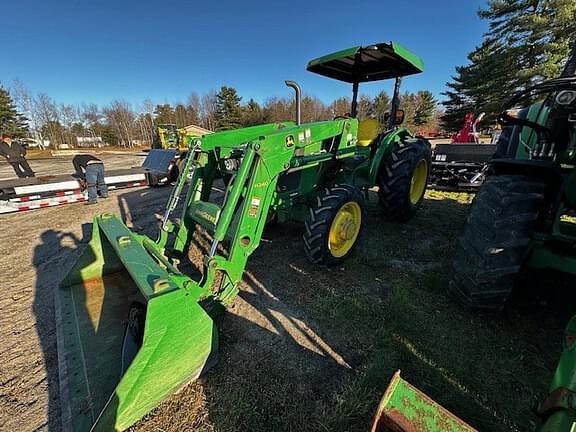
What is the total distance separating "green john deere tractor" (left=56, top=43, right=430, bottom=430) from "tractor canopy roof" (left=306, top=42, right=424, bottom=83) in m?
0.02

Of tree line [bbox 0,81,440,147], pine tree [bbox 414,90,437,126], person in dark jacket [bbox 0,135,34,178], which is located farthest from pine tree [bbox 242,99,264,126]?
person in dark jacket [bbox 0,135,34,178]

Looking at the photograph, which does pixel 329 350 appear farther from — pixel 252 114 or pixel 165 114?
pixel 165 114

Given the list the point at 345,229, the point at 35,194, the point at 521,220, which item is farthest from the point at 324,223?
the point at 35,194

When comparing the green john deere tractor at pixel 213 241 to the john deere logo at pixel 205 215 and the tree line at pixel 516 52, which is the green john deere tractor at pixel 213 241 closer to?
the john deere logo at pixel 205 215

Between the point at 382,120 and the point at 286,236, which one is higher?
the point at 382,120

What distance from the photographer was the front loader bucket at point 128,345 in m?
1.56

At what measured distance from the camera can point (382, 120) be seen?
5102mm

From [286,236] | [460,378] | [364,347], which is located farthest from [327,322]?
[286,236]

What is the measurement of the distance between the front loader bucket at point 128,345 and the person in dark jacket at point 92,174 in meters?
5.42

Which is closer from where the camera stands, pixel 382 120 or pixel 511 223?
pixel 511 223

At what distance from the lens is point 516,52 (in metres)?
21.2

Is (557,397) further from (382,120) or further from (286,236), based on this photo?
(382,120)

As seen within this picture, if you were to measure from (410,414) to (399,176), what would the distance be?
357 centimetres

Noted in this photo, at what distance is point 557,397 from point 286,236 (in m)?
3.68
